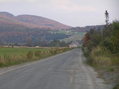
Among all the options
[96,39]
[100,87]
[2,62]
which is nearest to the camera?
[100,87]

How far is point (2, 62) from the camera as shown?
34750 mm

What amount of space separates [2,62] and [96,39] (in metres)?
30.7

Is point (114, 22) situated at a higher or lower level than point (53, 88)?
higher

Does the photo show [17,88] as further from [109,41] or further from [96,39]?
[96,39]

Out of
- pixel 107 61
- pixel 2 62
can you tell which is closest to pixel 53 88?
pixel 107 61

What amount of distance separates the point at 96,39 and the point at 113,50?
20310 mm

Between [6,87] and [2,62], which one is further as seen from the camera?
[2,62]

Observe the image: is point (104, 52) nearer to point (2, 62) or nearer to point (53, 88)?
point (2, 62)

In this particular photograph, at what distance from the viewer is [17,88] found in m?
14.7

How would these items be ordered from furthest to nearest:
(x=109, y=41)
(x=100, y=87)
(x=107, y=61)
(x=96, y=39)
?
(x=96, y=39)
(x=109, y=41)
(x=107, y=61)
(x=100, y=87)

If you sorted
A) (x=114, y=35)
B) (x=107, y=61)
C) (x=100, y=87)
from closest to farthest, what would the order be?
(x=100, y=87), (x=107, y=61), (x=114, y=35)

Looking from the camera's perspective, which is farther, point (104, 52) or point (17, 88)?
point (104, 52)

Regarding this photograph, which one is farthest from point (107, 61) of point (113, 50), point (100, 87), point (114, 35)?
point (100, 87)

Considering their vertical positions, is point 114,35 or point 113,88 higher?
point 114,35
